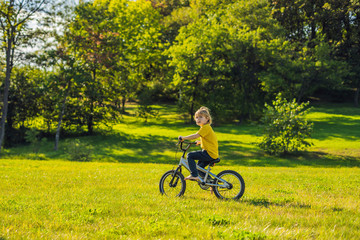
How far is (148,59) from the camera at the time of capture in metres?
44.3

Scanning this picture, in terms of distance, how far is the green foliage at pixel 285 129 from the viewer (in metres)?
23.4

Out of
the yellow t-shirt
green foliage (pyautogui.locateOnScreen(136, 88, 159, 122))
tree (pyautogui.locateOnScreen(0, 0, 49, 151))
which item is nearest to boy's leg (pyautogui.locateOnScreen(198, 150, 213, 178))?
the yellow t-shirt

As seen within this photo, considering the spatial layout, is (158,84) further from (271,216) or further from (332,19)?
(271,216)

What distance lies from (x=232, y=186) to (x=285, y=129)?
58.4 ft

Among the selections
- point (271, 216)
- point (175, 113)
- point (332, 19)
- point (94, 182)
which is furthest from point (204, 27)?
point (271, 216)

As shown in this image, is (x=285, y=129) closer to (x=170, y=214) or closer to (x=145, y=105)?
(x=170, y=214)

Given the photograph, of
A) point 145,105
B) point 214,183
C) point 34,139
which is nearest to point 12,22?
point 34,139

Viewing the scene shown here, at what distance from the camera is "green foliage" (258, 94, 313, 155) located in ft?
76.7

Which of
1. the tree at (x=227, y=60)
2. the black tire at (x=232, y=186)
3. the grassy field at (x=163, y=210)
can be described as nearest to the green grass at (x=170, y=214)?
the grassy field at (x=163, y=210)

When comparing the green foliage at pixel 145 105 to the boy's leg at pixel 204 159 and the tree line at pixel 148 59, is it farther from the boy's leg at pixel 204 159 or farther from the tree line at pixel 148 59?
the boy's leg at pixel 204 159

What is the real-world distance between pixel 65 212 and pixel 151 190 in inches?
122

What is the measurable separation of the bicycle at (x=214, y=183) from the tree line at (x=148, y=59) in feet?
71.6

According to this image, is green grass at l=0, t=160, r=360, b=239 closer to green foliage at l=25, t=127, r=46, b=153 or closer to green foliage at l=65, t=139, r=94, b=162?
green foliage at l=65, t=139, r=94, b=162

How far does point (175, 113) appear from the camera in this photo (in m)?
49.7
